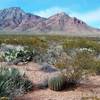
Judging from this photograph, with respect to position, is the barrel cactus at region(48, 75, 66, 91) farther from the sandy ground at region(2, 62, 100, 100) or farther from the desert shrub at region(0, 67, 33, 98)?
the desert shrub at region(0, 67, 33, 98)

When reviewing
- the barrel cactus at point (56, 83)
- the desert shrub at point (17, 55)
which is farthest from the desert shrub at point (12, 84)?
the desert shrub at point (17, 55)

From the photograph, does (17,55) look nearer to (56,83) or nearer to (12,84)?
(56,83)

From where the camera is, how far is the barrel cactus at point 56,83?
35.9ft

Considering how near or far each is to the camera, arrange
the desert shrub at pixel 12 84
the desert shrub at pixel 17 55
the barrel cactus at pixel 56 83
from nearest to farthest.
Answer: the desert shrub at pixel 12 84 < the barrel cactus at pixel 56 83 < the desert shrub at pixel 17 55

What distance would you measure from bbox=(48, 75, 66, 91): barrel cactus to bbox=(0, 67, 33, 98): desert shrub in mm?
Answer: 674

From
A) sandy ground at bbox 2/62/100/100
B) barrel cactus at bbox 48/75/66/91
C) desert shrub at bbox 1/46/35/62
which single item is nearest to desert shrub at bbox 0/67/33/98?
sandy ground at bbox 2/62/100/100

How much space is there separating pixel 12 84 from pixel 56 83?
1687 mm

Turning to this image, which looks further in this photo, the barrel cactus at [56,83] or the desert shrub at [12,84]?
the barrel cactus at [56,83]

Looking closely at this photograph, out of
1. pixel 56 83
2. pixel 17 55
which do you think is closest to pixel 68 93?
pixel 56 83

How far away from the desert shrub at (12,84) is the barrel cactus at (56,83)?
67 centimetres

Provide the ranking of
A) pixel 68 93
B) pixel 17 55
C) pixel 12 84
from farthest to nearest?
1. pixel 17 55
2. pixel 68 93
3. pixel 12 84

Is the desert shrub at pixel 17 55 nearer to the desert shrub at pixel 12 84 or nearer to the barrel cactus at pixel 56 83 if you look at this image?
the desert shrub at pixel 12 84

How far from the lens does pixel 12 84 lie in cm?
992

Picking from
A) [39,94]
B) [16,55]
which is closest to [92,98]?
[39,94]
